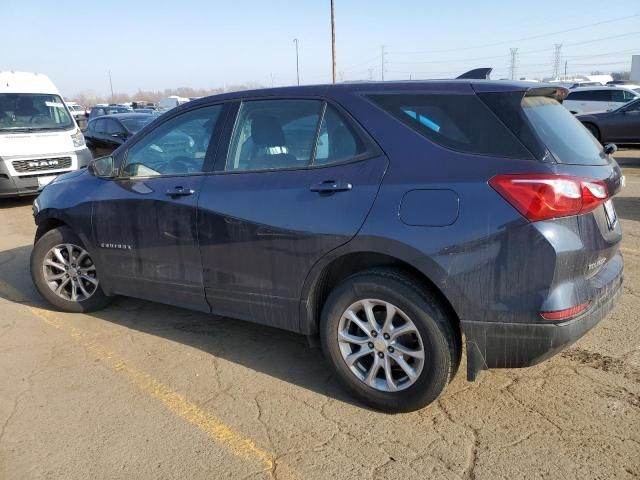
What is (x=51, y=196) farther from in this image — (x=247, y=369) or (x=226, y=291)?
(x=247, y=369)

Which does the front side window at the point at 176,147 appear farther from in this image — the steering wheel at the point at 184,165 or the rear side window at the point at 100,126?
the rear side window at the point at 100,126

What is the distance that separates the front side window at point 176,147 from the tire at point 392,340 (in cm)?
142

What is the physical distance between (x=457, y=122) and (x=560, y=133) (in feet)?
1.79

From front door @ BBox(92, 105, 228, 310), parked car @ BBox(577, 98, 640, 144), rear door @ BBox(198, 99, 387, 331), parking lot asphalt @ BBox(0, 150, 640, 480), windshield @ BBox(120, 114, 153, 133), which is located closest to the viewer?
parking lot asphalt @ BBox(0, 150, 640, 480)

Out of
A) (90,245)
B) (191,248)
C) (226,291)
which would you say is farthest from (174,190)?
(90,245)

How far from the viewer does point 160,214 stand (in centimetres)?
372

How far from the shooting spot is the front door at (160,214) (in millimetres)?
3619

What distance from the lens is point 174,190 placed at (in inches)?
143

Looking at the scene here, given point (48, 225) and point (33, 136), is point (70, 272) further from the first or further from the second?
point (33, 136)

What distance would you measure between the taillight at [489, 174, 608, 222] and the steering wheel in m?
1.98

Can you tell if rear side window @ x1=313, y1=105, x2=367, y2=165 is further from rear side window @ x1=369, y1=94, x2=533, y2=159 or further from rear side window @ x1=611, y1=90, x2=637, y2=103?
rear side window @ x1=611, y1=90, x2=637, y2=103

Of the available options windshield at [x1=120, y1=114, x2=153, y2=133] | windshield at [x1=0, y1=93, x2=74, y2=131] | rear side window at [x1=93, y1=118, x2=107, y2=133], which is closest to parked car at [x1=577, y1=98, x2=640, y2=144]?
windshield at [x1=120, y1=114, x2=153, y2=133]

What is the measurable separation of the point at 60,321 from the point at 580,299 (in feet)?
12.7

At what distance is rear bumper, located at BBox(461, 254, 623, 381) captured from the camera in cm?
255
